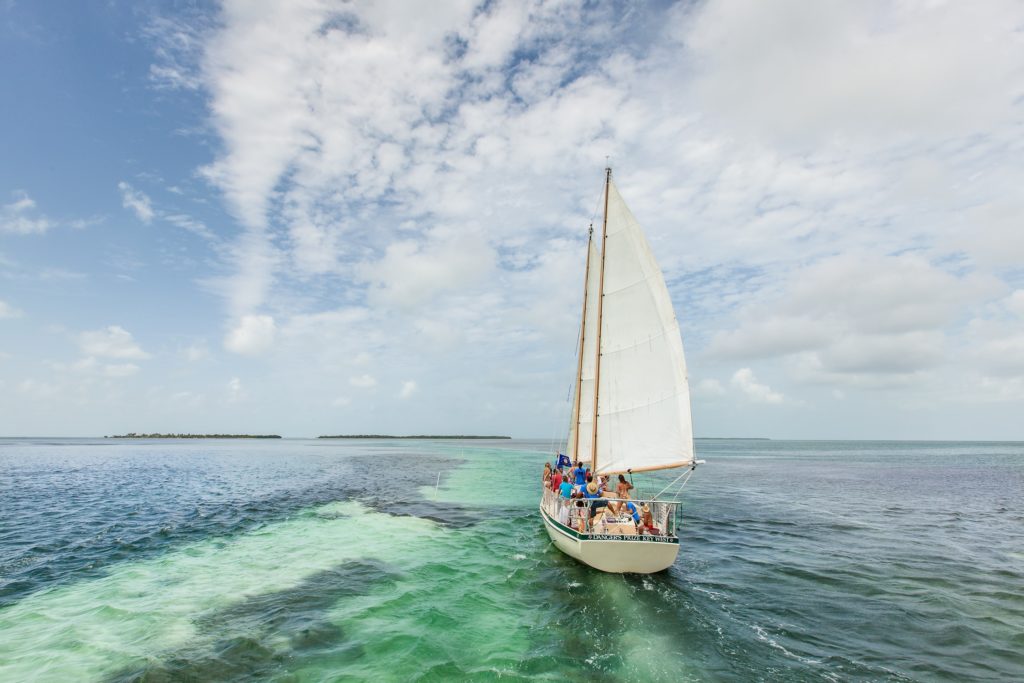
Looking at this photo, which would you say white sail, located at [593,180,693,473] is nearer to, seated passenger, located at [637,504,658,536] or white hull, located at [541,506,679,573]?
seated passenger, located at [637,504,658,536]

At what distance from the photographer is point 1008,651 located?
1290cm

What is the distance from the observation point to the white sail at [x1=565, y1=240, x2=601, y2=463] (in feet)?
80.1

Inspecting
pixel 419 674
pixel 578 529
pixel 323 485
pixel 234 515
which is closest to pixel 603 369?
pixel 578 529

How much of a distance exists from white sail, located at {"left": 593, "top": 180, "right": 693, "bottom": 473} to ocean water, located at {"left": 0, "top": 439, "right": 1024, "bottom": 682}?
5.20m

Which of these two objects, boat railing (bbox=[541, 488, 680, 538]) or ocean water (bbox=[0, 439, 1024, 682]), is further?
boat railing (bbox=[541, 488, 680, 538])

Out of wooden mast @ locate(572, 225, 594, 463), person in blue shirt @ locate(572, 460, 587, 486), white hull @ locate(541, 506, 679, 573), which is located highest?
wooden mast @ locate(572, 225, 594, 463)

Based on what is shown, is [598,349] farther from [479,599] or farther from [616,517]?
[479,599]

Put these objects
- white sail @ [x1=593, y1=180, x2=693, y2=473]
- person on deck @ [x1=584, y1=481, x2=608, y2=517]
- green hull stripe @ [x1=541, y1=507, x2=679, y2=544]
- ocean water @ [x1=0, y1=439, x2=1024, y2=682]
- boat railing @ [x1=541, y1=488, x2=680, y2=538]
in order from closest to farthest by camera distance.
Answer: ocean water @ [x1=0, y1=439, x2=1024, y2=682]
green hull stripe @ [x1=541, y1=507, x2=679, y2=544]
boat railing @ [x1=541, y1=488, x2=680, y2=538]
white sail @ [x1=593, y1=180, x2=693, y2=473]
person on deck @ [x1=584, y1=481, x2=608, y2=517]

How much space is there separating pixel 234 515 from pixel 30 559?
36.4 ft

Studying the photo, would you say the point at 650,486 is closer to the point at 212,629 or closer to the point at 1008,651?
the point at 1008,651

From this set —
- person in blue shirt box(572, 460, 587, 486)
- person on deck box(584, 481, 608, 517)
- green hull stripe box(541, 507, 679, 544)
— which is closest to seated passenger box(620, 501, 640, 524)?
person on deck box(584, 481, 608, 517)

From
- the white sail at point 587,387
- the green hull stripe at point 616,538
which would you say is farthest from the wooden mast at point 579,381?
the green hull stripe at point 616,538

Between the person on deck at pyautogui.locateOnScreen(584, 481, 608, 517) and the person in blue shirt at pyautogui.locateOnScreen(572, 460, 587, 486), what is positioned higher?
the person in blue shirt at pyautogui.locateOnScreen(572, 460, 587, 486)

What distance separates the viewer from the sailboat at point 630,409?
58.3ft
